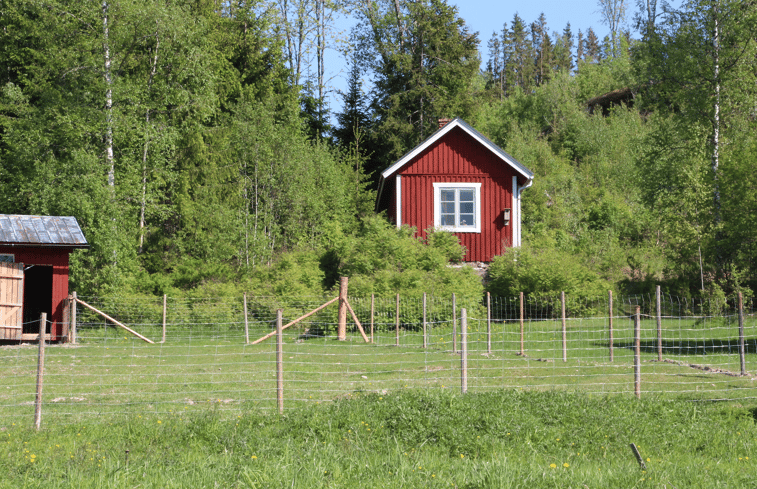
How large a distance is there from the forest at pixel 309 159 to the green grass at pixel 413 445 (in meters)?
13.0

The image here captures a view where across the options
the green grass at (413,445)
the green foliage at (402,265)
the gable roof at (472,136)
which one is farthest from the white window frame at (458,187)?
the green grass at (413,445)

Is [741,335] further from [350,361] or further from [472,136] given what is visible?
[472,136]

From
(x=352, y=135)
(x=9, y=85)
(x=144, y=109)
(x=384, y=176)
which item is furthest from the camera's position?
(x=352, y=135)

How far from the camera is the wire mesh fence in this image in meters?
11.4

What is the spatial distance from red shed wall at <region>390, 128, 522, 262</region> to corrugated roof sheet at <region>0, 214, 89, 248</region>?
11.8 metres

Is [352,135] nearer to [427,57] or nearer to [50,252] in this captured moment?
[427,57]

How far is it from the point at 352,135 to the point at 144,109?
61.9 feet

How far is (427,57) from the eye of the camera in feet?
144

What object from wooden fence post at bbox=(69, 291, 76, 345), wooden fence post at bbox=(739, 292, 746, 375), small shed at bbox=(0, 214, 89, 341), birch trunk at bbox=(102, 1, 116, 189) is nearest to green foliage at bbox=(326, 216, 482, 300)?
wooden fence post at bbox=(69, 291, 76, 345)

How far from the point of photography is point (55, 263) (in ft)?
72.1

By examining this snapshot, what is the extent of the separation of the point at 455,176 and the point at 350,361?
12.8 metres

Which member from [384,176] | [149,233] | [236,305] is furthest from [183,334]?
[149,233]

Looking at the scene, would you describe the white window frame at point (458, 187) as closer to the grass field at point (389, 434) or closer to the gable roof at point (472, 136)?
the gable roof at point (472, 136)

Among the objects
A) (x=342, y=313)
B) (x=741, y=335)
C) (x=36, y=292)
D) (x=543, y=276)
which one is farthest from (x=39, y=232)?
(x=741, y=335)
